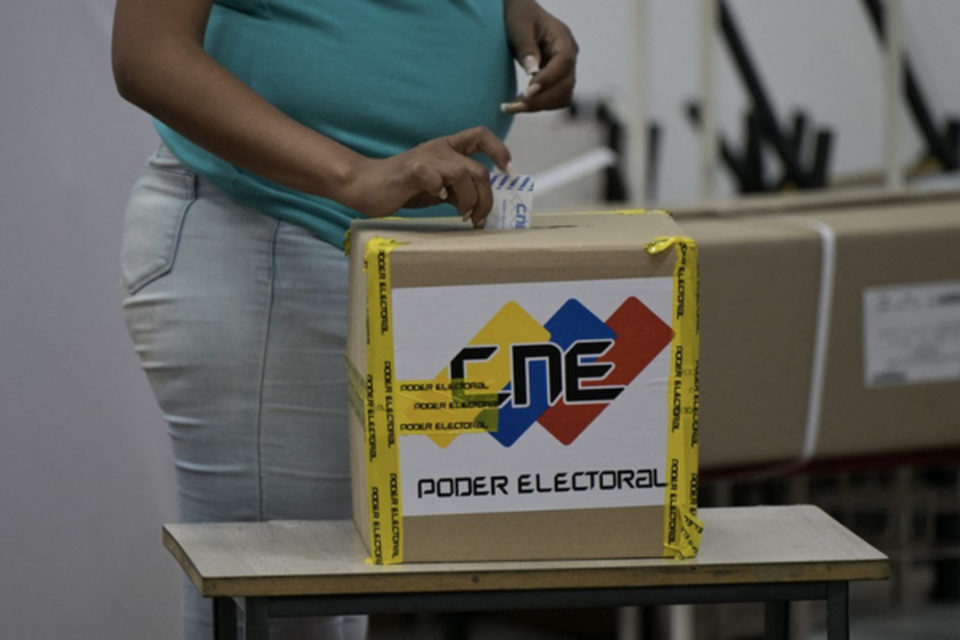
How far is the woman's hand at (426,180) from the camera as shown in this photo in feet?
3.46

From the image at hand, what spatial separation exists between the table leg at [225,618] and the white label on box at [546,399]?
20 centimetres

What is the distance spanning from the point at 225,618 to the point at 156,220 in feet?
1.07

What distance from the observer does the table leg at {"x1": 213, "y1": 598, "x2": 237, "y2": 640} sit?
1.17 m

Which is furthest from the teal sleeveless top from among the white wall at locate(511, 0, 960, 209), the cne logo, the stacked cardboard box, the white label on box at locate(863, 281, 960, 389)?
the white wall at locate(511, 0, 960, 209)

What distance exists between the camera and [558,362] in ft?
3.43

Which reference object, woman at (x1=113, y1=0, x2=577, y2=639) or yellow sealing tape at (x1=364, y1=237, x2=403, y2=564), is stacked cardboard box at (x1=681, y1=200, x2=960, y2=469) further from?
yellow sealing tape at (x1=364, y1=237, x2=403, y2=564)

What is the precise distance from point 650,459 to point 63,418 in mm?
788

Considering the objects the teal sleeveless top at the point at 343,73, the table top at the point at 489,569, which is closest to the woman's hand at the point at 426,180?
the teal sleeveless top at the point at 343,73

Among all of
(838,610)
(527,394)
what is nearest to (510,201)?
(527,394)

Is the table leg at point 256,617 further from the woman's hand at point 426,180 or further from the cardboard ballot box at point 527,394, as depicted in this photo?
the woman's hand at point 426,180

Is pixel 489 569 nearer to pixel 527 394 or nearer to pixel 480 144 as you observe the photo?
pixel 527 394

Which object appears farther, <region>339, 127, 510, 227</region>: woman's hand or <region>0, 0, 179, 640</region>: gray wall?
<region>0, 0, 179, 640</region>: gray wall

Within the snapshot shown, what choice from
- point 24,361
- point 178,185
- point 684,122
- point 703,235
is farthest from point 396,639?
point 684,122

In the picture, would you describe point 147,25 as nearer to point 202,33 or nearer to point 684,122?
point 202,33
